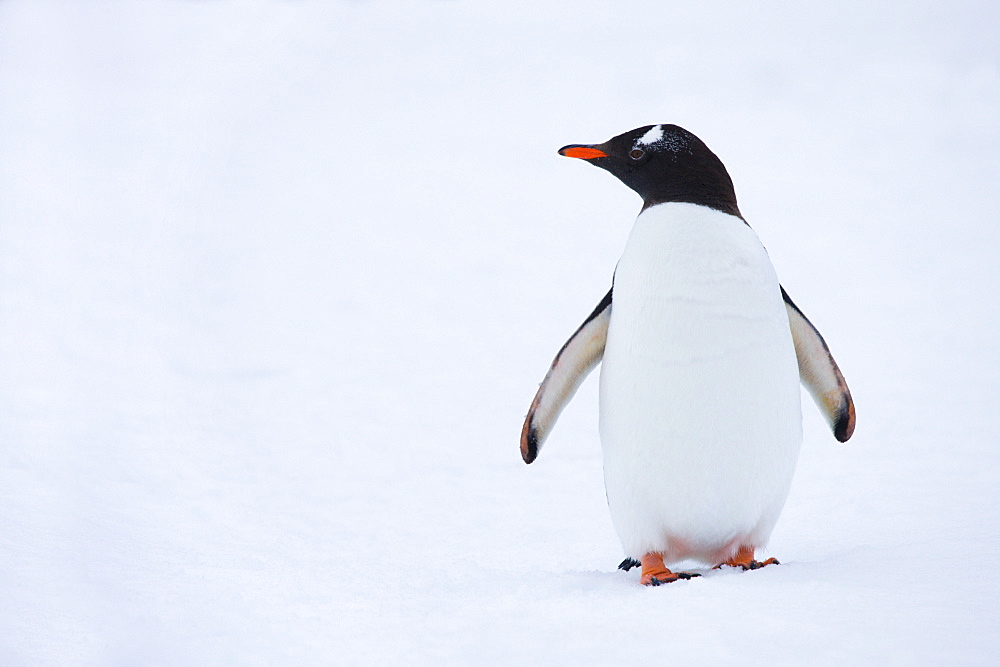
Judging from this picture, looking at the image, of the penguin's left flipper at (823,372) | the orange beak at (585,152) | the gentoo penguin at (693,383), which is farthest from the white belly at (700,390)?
the orange beak at (585,152)

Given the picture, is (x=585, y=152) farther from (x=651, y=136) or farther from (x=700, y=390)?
(x=700, y=390)

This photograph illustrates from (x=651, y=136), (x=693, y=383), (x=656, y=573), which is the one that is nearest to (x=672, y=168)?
(x=651, y=136)

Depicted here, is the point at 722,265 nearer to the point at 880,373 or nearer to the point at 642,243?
the point at 642,243

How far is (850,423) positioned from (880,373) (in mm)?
2362

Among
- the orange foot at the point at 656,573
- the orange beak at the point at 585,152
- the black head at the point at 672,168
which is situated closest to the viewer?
the orange foot at the point at 656,573

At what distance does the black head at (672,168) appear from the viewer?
5.94 ft

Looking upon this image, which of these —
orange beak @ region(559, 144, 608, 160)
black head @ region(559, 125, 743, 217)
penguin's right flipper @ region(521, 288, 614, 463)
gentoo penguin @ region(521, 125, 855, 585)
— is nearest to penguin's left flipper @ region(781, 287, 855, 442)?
gentoo penguin @ region(521, 125, 855, 585)

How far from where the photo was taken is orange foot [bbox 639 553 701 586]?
1.59 meters

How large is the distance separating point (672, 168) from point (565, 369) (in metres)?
0.47

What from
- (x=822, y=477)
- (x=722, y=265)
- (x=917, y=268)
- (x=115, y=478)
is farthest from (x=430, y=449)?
(x=917, y=268)

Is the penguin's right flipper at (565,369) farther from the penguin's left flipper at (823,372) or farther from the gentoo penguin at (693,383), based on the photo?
the penguin's left flipper at (823,372)

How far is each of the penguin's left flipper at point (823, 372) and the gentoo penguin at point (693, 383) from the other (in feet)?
0.04

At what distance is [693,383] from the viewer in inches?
64.9

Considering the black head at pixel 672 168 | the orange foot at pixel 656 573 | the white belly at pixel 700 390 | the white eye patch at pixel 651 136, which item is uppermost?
the white eye patch at pixel 651 136
